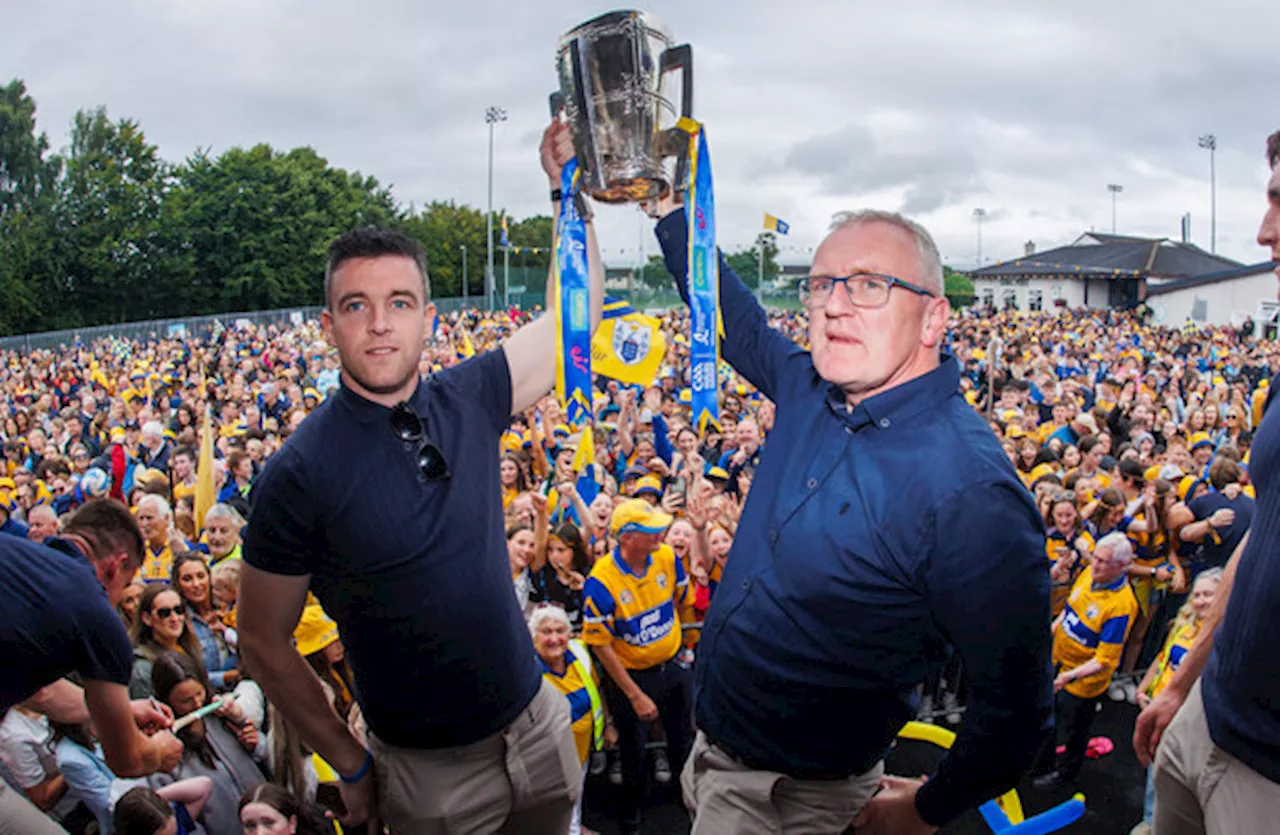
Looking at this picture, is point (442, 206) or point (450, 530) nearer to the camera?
point (450, 530)

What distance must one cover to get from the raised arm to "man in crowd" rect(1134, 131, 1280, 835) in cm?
167

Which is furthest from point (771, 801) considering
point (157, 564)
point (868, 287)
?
point (157, 564)

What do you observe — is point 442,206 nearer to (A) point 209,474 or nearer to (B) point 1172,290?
(B) point 1172,290

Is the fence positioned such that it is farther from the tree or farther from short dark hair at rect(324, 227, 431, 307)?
short dark hair at rect(324, 227, 431, 307)

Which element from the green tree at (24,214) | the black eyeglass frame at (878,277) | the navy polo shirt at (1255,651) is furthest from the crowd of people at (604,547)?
the green tree at (24,214)

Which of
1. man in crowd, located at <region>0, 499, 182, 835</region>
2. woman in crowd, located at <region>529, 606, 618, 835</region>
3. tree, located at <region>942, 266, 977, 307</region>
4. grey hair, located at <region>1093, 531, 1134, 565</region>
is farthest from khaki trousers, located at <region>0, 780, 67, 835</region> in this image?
tree, located at <region>942, 266, 977, 307</region>

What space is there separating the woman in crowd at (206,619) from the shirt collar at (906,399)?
3790mm

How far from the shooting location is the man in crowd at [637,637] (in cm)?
487

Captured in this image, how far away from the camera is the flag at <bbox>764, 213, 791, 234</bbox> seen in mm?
18234

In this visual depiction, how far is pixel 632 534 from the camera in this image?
4855 mm

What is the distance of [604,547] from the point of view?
19.9 feet

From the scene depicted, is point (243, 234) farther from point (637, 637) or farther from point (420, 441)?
point (420, 441)

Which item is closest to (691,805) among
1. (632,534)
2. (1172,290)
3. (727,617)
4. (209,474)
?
(727,617)

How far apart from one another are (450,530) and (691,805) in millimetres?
888
